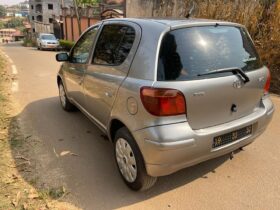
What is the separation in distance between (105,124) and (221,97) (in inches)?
59.3

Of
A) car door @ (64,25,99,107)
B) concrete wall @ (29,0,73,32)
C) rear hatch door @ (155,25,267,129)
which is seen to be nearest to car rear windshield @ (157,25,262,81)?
rear hatch door @ (155,25,267,129)

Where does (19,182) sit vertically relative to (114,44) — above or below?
below

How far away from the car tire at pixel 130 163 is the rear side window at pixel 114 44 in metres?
0.85

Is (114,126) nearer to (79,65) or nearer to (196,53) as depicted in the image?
(196,53)

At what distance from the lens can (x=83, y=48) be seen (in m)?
4.47

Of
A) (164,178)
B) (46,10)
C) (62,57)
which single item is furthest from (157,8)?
(46,10)

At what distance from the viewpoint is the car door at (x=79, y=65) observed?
4230 millimetres

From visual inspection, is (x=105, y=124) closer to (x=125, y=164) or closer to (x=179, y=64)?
(x=125, y=164)

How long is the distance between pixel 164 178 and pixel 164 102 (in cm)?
122

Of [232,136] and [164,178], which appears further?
[164,178]

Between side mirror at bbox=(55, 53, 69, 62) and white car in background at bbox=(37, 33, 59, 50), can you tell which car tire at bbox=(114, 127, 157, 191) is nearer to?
side mirror at bbox=(55, 53, 69, 62)

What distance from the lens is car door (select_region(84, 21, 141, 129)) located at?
10.4 ft

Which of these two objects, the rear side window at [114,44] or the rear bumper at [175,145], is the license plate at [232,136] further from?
the rear side window at [114,44]

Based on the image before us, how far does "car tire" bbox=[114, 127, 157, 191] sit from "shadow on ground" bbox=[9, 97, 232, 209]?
0.16 meters
